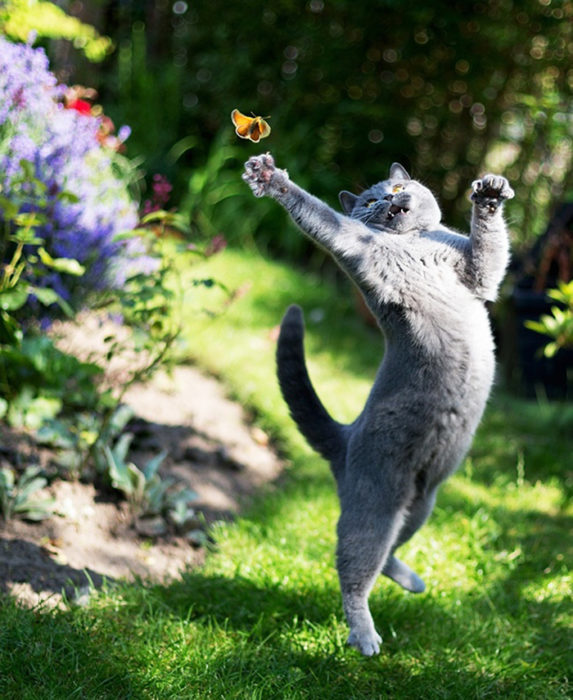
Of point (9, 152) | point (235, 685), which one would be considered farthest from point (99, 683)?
point (9, 152)

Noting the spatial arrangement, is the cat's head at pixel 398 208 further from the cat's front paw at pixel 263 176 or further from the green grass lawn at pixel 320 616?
the green grass lawn at pixel 320 616

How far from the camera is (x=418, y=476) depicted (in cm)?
198

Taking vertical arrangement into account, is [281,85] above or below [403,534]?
above

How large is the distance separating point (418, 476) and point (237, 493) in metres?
1.26

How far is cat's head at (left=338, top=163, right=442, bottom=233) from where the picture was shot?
192cm

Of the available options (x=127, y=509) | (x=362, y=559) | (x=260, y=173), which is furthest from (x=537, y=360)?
(x=260, y=173)

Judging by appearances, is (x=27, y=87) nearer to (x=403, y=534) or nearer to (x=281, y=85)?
(x=403, y=534)

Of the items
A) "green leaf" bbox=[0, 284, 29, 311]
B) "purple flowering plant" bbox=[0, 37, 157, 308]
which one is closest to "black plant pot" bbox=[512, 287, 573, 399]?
"purple flowering plant" bbox=[0, 37, 157, 308]

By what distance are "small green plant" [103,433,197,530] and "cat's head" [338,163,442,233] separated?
3.77 ft

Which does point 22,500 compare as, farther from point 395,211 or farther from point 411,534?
point 395,211

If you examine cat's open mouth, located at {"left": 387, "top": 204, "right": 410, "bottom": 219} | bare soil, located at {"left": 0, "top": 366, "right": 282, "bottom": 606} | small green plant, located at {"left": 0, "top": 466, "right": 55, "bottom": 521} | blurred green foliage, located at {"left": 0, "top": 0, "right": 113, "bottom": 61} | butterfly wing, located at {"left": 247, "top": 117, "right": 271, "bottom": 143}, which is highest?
blurred green foliage, located at {"left": 0, "top": 0, "right": 113, "bottom": 61}

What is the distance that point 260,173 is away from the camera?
1678 mm

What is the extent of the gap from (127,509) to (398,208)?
144 centimetres

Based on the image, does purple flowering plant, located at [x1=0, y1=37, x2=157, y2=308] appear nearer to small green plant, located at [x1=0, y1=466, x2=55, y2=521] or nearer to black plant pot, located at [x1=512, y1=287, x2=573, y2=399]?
small green plant, located at [x1=0, y1=466, x2=55, y2=521]
